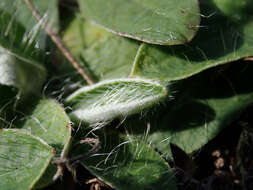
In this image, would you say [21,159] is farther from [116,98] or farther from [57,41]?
[57,41]

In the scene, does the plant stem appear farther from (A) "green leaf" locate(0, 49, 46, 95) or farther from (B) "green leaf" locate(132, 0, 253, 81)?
(B) "green leaf" locate(132, 0, 253, 81)

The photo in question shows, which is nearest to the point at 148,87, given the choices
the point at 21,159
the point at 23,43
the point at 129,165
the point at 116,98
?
the point at 116,98

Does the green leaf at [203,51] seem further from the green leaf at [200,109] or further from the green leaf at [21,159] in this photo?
Answer: the green leaf at [21,159]

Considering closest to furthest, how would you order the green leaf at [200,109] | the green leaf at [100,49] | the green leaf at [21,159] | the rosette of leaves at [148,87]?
the green leaf at [21,159]
the rosette of leaves at [148,87]
the green leaf at [200,109]
the green leaf at [100,49]

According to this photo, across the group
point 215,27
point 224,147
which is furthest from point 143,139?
point 215,27

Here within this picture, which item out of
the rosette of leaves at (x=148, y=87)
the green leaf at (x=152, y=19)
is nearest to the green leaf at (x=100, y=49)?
the rosette of leaves at (x=148, y=87)

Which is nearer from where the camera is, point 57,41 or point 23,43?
point 23,43
